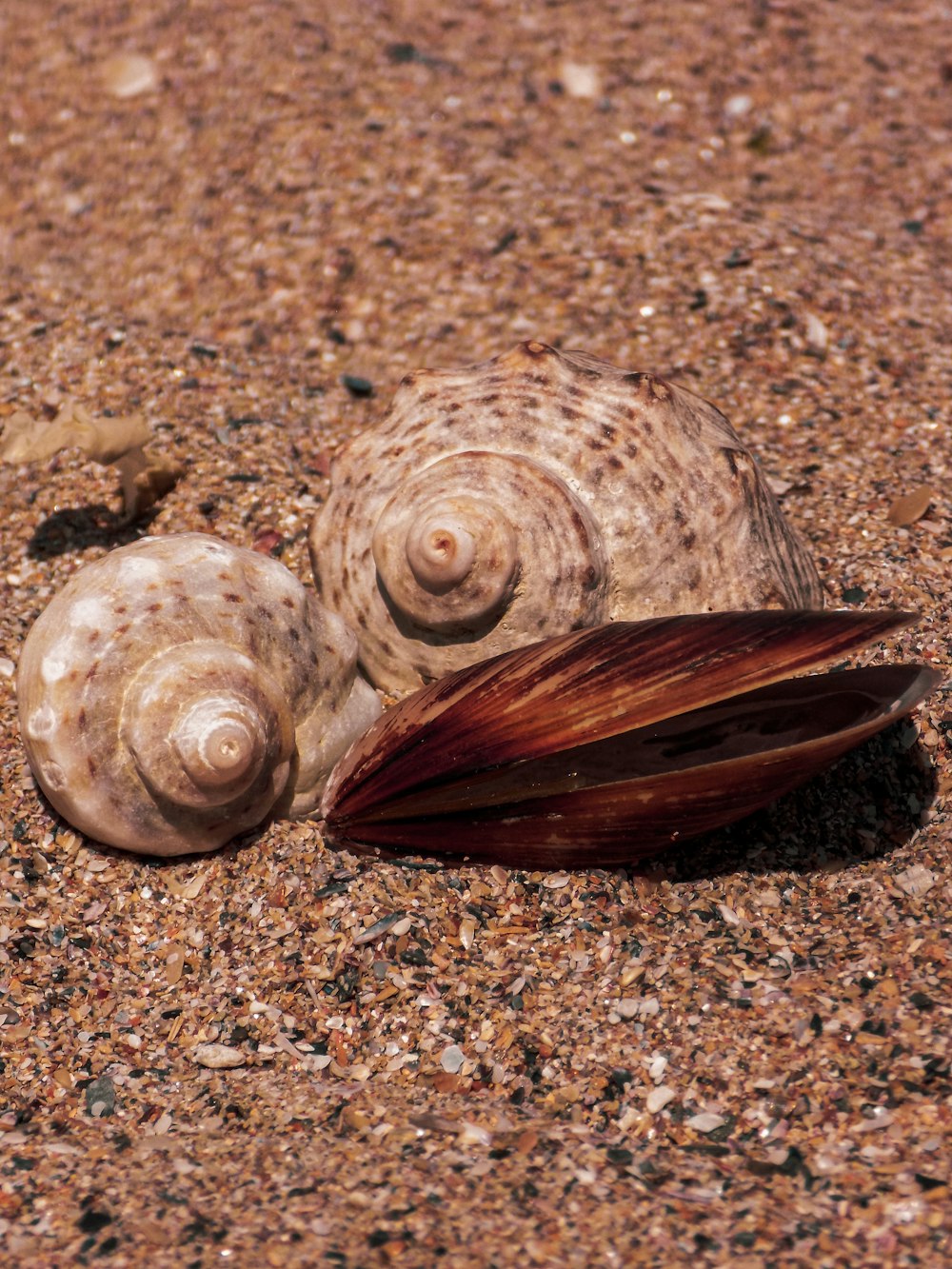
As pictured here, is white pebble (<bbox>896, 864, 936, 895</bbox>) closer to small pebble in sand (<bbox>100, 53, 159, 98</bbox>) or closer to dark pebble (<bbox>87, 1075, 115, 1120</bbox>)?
dark pebble (<bbox>87, 1075, 115, 1120</bbox>)

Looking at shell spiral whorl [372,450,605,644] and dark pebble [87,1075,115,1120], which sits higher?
shell spiral whorl [372,450,605,644]

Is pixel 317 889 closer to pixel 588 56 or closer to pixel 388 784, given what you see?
pixel 388 784

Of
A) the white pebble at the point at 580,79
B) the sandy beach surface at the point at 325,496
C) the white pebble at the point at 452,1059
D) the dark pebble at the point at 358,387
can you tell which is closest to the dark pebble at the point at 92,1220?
the sandy beach surface at the point at 325,496

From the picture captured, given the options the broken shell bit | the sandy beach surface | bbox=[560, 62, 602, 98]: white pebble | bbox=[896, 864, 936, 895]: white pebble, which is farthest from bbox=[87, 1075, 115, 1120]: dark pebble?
bbox=[560, 62, 602, 98]: white pebble

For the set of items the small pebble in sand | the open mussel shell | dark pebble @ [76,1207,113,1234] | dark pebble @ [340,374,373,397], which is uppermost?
the small pebble in sand

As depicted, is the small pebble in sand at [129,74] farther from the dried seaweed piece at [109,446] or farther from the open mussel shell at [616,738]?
the open mussel shell at [616,738]

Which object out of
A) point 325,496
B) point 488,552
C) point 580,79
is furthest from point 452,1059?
point 580,79
